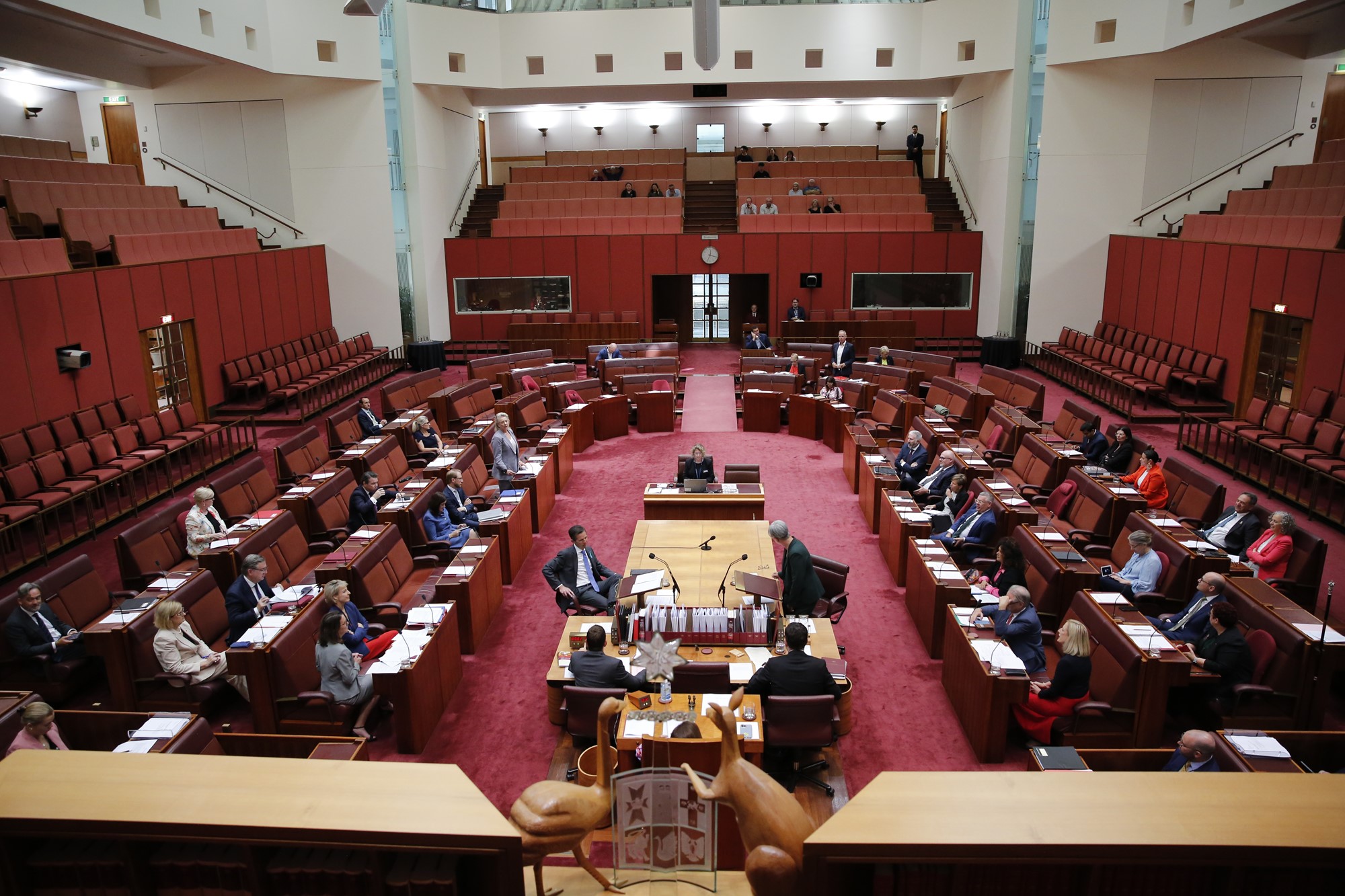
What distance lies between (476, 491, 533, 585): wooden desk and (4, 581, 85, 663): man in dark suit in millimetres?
3592

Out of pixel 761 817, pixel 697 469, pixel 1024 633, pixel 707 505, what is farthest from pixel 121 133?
pixel 761 817

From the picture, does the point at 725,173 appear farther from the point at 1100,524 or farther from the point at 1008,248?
the point at 1100,524

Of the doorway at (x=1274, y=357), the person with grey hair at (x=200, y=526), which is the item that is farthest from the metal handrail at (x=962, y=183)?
the person with grey hair at (x=200, y=526)

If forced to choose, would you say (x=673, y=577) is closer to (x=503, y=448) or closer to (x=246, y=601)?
(x=246, y=601)

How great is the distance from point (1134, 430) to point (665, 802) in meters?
13.7

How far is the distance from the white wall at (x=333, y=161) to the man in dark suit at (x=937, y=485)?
14570 millimetres

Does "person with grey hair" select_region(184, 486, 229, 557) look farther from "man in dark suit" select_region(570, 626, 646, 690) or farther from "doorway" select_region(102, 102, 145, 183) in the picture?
"doorway" select_region(102, 102, 145, 183)

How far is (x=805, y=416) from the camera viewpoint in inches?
591

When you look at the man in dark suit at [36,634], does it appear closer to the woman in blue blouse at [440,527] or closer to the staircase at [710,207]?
the woman in blue blouse at [440,527]

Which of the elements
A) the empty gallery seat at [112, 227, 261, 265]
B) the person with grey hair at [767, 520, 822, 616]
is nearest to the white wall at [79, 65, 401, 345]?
the empty gallery seat at [112, 227, 261, 265]

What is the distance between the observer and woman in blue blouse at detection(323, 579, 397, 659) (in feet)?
22.9

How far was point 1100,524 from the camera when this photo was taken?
9234mm

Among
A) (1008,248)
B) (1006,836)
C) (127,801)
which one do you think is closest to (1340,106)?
(1008,248)

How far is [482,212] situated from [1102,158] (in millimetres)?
14928
